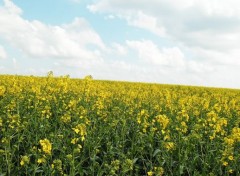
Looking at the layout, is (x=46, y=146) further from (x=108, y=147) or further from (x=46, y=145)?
(x=108, y=147)

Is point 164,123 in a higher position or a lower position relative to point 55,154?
higher

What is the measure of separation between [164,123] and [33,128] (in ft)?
9.41

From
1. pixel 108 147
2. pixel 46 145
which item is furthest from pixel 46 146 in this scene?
pixel 108 147

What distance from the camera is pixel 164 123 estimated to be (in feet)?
23.7

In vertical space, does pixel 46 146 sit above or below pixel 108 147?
above

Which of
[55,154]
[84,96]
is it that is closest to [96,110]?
[84,96]

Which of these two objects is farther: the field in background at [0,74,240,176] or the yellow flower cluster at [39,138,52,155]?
the field in background at [0,74,240,176]

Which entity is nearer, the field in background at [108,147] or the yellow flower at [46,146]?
the yellow flower at [46,146]

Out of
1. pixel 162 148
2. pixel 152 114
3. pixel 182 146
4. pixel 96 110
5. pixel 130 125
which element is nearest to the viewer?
pixel 162 148

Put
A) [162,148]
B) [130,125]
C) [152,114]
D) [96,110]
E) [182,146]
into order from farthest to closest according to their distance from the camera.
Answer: [152,114]
[96,110]
[130,125]
[182,146]
[162,148]

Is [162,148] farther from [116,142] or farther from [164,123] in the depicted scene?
[116,142]

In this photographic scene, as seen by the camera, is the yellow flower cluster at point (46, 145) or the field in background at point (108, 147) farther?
the field in background at point (108, 147)

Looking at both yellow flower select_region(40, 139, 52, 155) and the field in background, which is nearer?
yellow flower select_region(40, 139, 52, 155)

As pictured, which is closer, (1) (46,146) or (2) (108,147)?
(1) (46,146)
